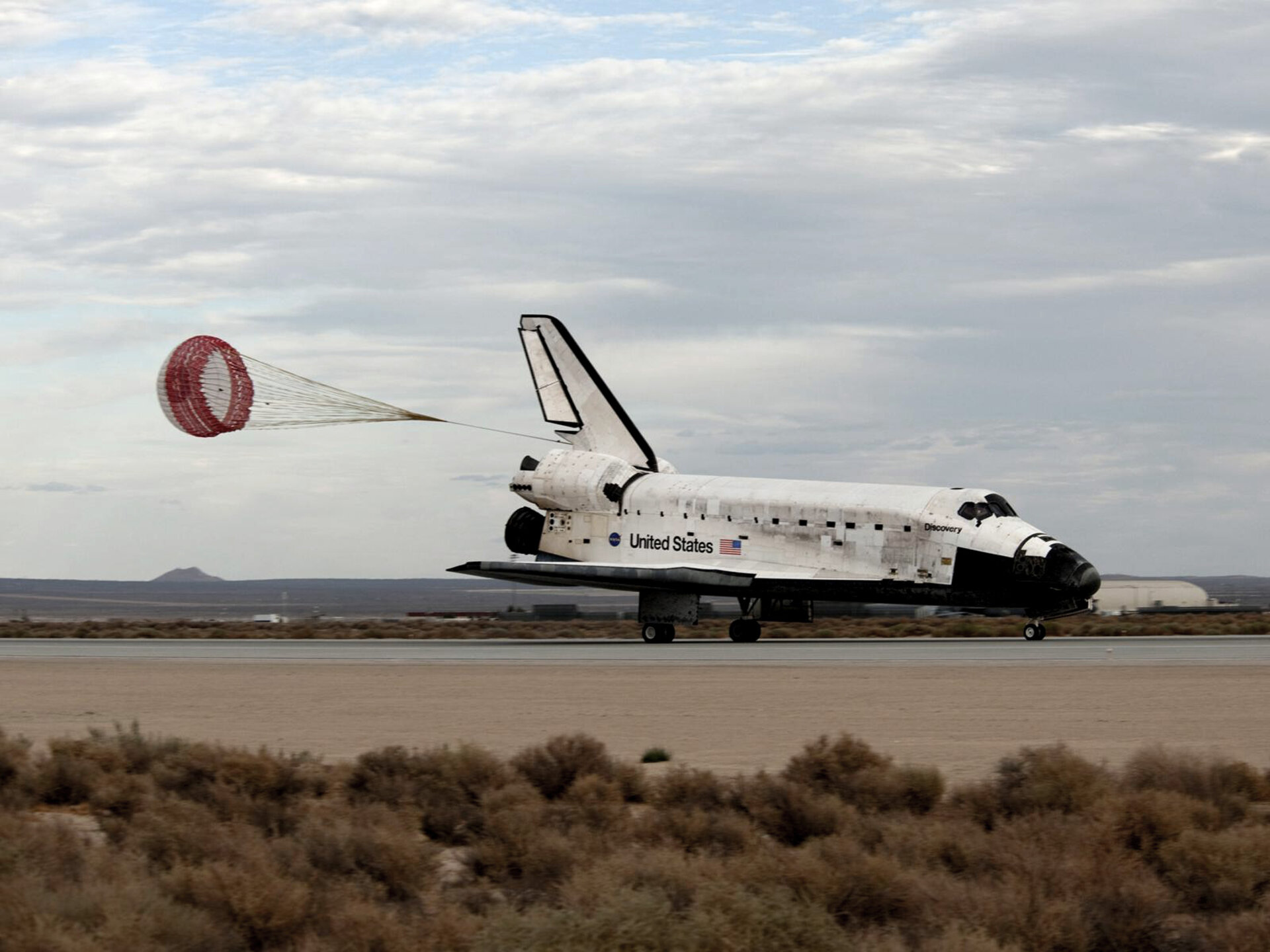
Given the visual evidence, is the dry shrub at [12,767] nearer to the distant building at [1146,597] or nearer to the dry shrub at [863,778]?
the dry shrub at [863,778]

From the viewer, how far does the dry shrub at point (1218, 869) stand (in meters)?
8.55

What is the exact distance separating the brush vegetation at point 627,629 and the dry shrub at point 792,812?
32.4m

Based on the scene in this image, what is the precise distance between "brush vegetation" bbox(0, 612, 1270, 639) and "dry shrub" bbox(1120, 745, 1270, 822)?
3018 centimetres

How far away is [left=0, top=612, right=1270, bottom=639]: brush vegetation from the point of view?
149 feet

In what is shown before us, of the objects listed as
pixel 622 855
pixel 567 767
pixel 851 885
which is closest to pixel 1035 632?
pixel 567 767

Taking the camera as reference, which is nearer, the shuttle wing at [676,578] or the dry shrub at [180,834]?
the dry shrub at [180,834]

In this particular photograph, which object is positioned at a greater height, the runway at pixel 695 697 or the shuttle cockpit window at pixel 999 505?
the shuttle cockpit window at pixel 999 505

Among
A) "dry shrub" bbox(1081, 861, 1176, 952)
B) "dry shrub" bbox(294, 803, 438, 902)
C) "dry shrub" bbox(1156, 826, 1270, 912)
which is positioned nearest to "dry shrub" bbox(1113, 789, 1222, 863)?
"dry shrub" bbox(1156, 826, 1270, 912)

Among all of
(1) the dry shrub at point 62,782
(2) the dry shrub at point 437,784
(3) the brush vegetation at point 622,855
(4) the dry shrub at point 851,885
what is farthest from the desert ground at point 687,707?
(4) the dry shrub at point 851,885

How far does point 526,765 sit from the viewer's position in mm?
13492

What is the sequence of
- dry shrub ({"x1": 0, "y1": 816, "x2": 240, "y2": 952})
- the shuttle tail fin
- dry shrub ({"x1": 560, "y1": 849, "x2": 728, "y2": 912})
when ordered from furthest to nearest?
the shuttle tail fin
dry shrub ({"x1": 560, "y1": 849, "x2": 728, "y2": 912})
dry shrub ({"x1": 0, "y1": 816, "x2": 240, "y2": 952})

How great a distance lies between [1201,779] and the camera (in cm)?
1198

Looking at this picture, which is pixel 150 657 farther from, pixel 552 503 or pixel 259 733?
pixel 259 733

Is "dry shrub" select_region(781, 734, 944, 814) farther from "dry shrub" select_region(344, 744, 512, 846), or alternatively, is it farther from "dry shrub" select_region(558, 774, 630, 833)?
"dry shrub" select_region(344, 744, 512, 846)
